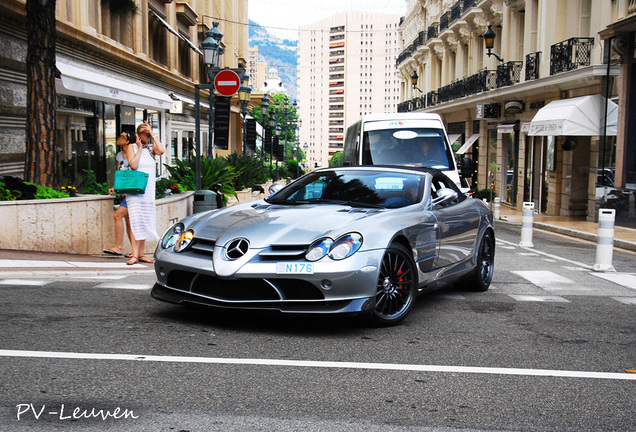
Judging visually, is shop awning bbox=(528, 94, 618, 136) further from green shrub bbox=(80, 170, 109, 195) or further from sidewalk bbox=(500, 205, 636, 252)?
green shrub bbox=(80, 170, 109, 195)

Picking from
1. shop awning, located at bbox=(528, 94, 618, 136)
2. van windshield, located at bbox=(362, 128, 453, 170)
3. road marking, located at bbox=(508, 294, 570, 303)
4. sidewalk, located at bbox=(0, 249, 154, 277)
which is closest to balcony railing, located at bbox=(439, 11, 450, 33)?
shop awning, located at bbox=(528, 94, 618, 136)

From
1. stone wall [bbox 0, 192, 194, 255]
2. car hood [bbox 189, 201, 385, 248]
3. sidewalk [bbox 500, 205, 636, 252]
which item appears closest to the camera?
car hood [bbox 189, 201, 385, 248]

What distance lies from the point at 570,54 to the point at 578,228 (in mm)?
6824

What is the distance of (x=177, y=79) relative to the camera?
3177 centimetres

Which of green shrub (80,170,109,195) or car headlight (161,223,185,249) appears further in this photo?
green shrub (80,170,109,195)

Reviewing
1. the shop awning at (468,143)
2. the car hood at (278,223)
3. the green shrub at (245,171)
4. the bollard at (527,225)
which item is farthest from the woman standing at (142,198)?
the shop awning at (468,143)

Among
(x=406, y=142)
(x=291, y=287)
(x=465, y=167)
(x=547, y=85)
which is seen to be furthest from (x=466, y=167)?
(x=547, y=85)

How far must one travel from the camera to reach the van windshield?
1631 cm

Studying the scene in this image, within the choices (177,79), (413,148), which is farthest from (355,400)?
(177,79)

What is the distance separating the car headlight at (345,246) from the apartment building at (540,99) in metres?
17.1

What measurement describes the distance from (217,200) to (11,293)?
7.91 m

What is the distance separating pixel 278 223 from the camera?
5.86m

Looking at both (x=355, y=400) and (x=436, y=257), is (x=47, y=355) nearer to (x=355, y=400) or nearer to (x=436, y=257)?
(x=355, y=400)

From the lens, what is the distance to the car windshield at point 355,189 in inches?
265
